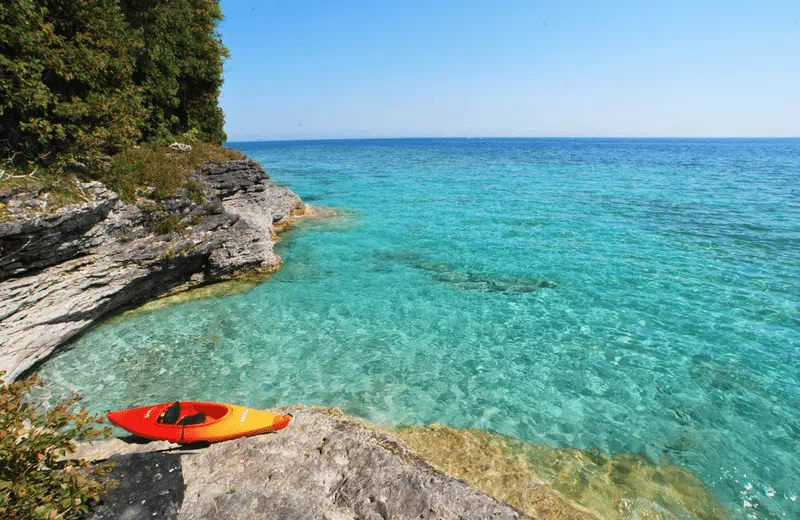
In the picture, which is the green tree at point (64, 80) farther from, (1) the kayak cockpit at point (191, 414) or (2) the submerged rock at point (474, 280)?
(2) the submerged rock at point (474, 280)

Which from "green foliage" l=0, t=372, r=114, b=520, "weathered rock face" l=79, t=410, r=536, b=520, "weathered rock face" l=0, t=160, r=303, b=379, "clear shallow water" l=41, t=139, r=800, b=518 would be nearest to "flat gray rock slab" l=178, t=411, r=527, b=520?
"weathered rock face" l=79, t=410, r=536, b=520

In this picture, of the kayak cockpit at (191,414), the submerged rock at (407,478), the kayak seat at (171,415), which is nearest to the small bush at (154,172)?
the kayak cockpit at (191,414)

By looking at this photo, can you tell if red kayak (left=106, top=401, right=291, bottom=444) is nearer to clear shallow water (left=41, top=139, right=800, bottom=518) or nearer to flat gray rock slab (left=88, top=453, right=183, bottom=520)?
flat gray rock slab (left=88, top=453, right=183, bottom=520)

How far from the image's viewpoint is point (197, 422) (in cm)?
816

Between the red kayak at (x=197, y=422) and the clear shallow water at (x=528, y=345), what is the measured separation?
2.32 metres

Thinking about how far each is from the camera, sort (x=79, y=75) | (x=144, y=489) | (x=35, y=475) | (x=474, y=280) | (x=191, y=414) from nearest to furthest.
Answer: (x=35, y=475) < (x=144, y=489) < (x=191, y=414) < (x=79, y=75) < (x=474, y=280)

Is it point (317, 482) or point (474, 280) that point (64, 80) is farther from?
point (474, 280)

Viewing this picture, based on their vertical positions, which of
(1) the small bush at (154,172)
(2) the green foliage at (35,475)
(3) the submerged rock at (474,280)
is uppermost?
(1) the small bush at (154,172)

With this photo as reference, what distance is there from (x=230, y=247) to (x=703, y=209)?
1403 inches

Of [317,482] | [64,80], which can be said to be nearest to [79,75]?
[64,80]

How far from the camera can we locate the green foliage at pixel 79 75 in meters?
11.5

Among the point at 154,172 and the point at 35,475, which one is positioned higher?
the point at 154,172

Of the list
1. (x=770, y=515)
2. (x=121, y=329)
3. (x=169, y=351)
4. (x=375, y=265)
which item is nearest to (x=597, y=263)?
(x=375, y=265)

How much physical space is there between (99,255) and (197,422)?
8.94 meters
